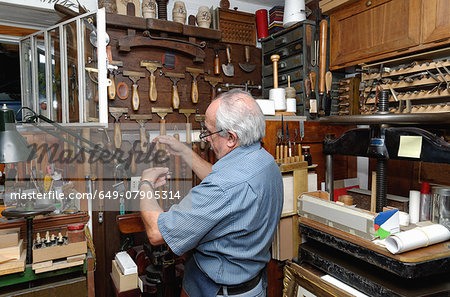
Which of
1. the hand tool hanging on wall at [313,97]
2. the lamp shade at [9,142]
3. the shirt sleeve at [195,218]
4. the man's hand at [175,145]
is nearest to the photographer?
the shirt sleeve at [195,218]

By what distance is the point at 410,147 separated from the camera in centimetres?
171

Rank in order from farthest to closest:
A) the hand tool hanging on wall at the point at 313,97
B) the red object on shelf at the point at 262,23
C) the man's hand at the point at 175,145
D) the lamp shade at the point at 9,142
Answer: the red object on shelf at the point at 262,23 < the hand tool hanging on wall at the point at 313,97 < the man's hand at the point at 175,145 < the lamp shade at the point at 9,142

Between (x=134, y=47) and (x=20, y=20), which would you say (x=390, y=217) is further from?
(x=20, y=20)

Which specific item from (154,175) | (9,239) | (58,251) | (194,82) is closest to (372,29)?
(194,82)

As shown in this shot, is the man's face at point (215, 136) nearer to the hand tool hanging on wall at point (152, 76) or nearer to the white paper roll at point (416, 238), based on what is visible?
the white paper roll at point (416, 238)

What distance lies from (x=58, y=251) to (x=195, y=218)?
990 mm

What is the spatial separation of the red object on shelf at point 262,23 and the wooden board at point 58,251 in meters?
2.62

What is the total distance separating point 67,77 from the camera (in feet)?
7.17

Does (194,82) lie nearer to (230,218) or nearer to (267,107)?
(267,107)

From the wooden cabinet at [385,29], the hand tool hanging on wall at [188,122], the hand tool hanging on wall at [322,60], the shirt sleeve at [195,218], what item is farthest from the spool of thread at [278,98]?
the shirt sleeve at [195,218]

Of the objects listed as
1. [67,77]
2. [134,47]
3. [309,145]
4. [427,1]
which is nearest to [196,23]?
[134,47]

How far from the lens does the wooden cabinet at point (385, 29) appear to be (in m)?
1.88

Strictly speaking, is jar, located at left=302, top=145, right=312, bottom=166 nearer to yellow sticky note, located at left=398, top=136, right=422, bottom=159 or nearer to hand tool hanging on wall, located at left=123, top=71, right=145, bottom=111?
yellow sticky note, located at left=398, top=136, right=422, bottom=159

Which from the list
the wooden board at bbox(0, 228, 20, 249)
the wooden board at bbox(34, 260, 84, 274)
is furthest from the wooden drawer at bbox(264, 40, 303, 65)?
the wooden board at bbox(0, 228, 20, 249)
